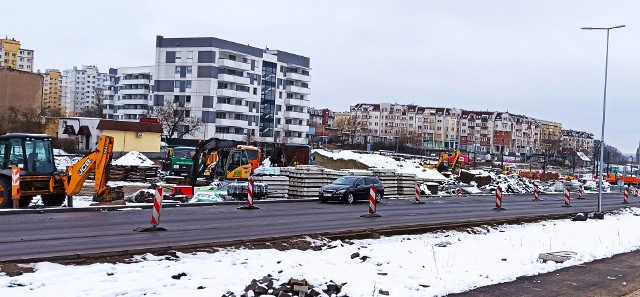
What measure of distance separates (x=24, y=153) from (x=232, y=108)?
3084 inches

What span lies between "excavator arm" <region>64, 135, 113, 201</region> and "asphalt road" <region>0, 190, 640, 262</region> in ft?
5.01

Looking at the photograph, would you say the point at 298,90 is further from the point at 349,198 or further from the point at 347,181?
the point at 349,198

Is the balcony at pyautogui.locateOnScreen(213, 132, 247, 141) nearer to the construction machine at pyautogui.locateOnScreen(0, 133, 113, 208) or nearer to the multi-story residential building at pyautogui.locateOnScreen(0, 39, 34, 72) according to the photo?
the construction machine at pyautogui.locateOnScreen(0, 133, 113, 208)

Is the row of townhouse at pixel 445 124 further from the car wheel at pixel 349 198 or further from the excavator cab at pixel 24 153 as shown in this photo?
the excavator cab at pixel 24 153

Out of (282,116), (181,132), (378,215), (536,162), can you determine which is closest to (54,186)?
(378,215)

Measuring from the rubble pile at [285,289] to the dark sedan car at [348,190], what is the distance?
21511 millimetres

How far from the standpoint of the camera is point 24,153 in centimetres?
2256

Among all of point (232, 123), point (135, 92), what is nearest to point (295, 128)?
point (232, 123)

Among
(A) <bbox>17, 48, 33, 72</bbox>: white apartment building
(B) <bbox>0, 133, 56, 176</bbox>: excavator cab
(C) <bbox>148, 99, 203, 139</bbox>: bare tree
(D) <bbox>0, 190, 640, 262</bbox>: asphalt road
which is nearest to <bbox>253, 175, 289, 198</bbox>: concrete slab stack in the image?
(D) <bbox>0, 190, 640, 262</bbox>: asphalt road

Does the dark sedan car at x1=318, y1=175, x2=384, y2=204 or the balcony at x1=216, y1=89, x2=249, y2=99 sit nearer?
the dark sedan car at x1=318, y1=175, x2=384, y2=204

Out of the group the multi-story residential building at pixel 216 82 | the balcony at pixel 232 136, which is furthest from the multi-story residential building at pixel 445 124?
the balcony at pixel 232 136

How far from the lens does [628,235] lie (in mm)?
22141

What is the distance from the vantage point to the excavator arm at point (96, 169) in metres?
22.9

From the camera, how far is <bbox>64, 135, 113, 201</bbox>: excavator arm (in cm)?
2294
